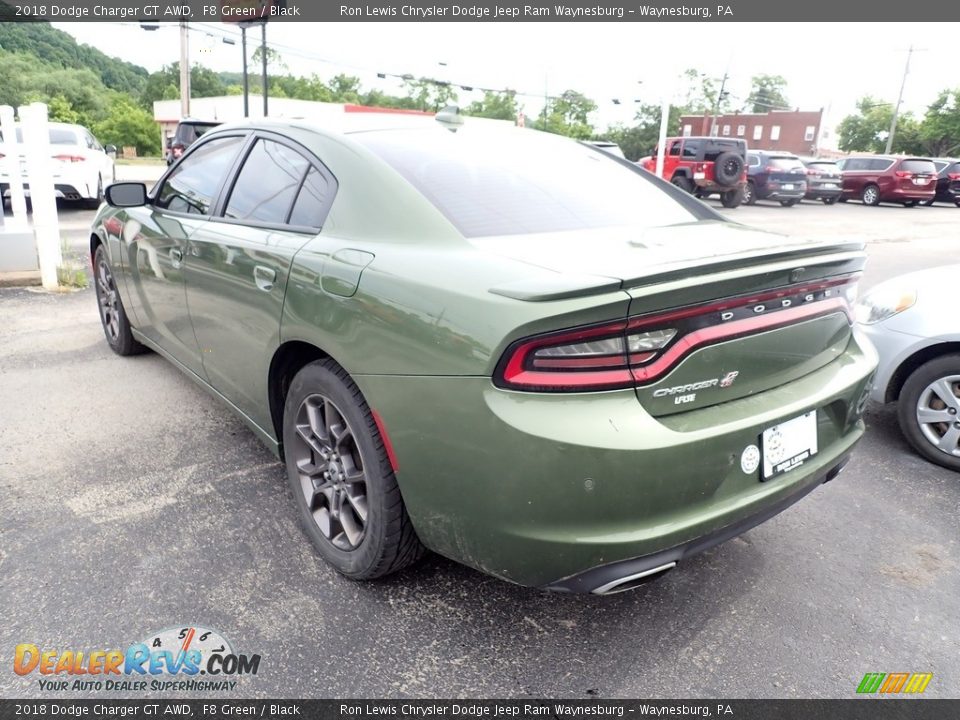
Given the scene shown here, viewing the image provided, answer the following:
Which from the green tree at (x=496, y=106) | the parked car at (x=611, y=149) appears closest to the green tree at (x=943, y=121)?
the green tree at (x=496, y=106)

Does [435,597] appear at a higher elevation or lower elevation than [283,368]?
lower

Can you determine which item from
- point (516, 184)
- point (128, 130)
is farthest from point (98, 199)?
point (128, 130)

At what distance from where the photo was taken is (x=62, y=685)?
1.91 metres

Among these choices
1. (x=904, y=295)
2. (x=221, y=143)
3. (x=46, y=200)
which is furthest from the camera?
(x=46, y=200)

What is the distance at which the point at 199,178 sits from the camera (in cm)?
344

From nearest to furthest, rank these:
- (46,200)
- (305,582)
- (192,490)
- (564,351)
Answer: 1. (564,351)
2. (305,582)
3. (192,490)
4. (46,200)

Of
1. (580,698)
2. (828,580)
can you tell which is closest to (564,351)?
(580,698)

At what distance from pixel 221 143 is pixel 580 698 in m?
2.96

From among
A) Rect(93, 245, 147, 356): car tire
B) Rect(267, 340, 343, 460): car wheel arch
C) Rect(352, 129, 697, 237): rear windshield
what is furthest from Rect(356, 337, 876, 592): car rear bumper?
Rect(93, 245, 147, 356): car tire

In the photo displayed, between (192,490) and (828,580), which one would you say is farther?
(192,490)

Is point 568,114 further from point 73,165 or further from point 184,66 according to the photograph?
point 73,165

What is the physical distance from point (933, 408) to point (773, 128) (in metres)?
81.8

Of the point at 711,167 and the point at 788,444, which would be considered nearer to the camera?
the point at 788,444

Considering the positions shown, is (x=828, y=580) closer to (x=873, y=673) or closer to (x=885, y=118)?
(x=873, y=673)
